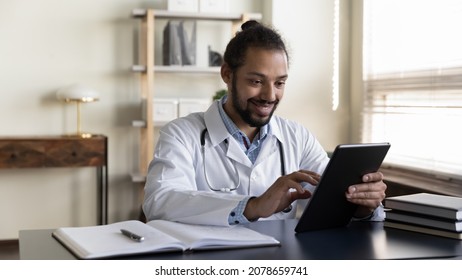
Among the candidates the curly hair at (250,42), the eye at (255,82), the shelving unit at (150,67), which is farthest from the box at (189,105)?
the eye at (255,82)

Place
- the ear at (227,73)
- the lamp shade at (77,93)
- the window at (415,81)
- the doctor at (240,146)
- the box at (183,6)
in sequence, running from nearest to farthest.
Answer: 1. the doctor at (240,146)
2. the ear at (227,73)
3. the window at (415,81)
4. the lamp shade at (77,93)
5. the box at (183,6)

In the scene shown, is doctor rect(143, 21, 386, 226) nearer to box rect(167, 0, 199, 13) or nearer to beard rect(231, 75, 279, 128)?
beard rect(231, 75, 279, 128)

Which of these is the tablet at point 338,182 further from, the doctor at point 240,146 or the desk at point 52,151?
the desk at point 52,151

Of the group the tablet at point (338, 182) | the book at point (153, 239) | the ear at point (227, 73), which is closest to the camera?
the book at point (153, 239)

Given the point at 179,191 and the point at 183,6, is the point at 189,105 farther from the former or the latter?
the point at 179,191

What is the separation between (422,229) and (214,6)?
2835 millimetres

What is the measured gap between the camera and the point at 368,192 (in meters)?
1.54

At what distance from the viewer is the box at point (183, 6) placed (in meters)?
4.03

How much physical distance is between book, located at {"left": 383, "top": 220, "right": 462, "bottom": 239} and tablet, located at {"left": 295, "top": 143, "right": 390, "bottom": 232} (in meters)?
0.12

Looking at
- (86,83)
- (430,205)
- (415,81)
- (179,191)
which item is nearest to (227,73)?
(179,191)

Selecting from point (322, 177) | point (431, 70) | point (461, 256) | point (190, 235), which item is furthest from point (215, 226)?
point (431, 70)

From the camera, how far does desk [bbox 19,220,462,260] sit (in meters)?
1.25

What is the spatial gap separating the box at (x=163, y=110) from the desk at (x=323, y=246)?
2573 millimetres

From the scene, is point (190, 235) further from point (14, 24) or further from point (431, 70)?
point (14, 24)
